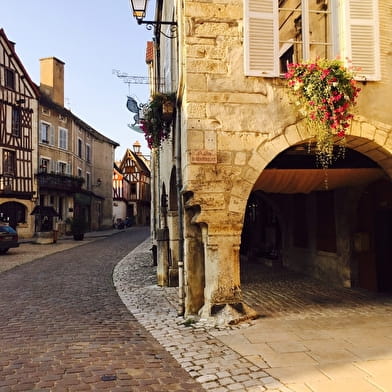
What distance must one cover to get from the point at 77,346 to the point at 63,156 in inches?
1068

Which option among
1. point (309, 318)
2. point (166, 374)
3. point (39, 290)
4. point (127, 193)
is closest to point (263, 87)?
point (309, 318)

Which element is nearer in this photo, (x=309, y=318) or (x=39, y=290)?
(x=309, y=318)

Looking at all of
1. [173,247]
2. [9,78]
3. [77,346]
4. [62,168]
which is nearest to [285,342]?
[77,346]

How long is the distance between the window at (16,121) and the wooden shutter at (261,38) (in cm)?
2276

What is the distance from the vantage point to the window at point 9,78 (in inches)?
979

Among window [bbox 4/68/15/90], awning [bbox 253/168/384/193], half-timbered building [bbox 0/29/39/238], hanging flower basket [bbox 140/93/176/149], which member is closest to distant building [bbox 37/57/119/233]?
half-timbered building [bbox 0/29/39/238]

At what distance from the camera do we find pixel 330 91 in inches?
214

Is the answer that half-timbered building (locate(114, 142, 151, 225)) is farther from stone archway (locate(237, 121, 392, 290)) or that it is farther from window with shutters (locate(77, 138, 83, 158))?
stone archway (locate(237, 121, 392, 290))

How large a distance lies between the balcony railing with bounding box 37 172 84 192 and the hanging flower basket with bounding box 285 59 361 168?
2369 cm

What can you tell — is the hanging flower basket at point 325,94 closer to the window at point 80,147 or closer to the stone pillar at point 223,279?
the stone pillar at point 223,279

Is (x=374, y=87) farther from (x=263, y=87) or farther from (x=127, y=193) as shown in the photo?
(x=127, y=193)

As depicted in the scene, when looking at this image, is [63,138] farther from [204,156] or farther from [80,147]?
[204,156]

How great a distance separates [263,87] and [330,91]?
0.91m

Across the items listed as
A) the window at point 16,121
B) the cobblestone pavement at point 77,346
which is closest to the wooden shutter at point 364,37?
the cobblestone pavement at point 77,346
